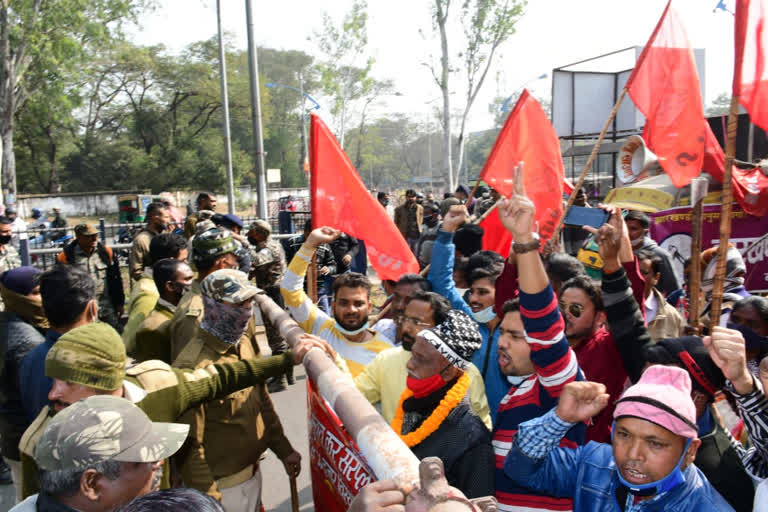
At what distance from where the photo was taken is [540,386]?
2.18 metres

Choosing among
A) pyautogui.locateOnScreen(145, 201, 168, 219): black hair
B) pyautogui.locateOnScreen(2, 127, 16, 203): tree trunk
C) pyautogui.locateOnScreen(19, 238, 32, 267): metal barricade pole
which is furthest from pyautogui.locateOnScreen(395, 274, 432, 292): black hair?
pyautogui.locateOnScreen(2, 127, 16, 203): tree trunk

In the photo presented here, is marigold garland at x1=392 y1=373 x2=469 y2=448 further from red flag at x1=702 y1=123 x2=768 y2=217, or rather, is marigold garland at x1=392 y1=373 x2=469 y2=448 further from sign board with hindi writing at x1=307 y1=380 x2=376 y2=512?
red flag at x1=702 y1=123 x2=768 y2=217

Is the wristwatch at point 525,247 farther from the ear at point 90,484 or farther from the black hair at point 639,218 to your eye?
the black hair at point 639,218

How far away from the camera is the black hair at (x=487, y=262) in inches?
155

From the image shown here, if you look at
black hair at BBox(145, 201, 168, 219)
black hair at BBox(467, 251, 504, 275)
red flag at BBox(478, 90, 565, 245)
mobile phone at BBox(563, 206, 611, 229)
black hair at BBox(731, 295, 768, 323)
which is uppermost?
red flag at BBox(478, 90, 565, 245)

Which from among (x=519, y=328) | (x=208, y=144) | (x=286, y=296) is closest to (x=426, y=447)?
(x=519, y=328)

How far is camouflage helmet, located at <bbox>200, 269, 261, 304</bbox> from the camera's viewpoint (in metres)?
2.60

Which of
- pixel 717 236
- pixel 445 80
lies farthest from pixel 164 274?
pixel 445 80

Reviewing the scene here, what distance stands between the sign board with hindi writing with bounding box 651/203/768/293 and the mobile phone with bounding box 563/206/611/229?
10.3ft

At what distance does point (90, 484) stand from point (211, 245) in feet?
6.80

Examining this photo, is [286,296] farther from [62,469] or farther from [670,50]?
[670,50]

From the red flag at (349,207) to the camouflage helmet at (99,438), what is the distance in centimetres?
252

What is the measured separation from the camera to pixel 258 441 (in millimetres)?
2717

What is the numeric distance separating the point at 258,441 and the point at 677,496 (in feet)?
5.79
